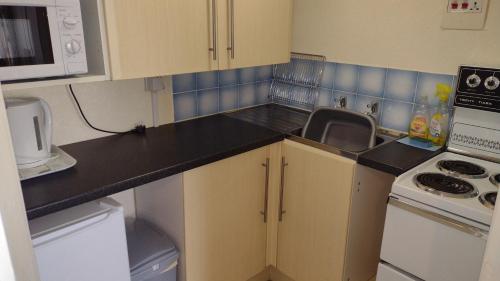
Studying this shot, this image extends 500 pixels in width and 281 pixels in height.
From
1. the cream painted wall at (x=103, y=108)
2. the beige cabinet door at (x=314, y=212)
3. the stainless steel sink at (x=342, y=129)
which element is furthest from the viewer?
the stainless steel sink at (x=342, y=129)

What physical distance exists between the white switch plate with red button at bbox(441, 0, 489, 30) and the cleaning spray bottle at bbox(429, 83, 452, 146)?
270mm

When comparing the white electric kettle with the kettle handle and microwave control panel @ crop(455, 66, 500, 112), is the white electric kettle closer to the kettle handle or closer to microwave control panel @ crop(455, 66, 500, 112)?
the kettle handle

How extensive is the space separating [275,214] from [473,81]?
3.64 feet

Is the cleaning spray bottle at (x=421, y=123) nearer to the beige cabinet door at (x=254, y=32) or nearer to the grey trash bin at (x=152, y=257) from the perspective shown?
the beige cabinet door at (x=254, y=32)

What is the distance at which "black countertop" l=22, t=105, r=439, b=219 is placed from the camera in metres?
1.30

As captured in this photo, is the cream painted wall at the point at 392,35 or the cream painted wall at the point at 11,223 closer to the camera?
the cream painted wall at the point at 11,223

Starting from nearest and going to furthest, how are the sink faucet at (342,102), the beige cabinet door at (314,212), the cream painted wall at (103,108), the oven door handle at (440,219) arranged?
1. the oven door handle at (440,219)
2. the cream painted wall at (103,108)
3. the beige cabinet door at (314,212)
4. the sink faucet at (342,102)

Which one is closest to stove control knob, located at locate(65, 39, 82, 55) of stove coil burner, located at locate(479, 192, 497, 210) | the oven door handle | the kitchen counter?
the kitchen counter

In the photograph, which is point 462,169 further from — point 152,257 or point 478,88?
point 152,257

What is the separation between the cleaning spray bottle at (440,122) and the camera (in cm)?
180

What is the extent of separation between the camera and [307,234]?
193 cm

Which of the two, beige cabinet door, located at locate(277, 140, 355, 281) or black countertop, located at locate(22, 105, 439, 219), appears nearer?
black countertop, located at locate(22, 105, 439, 219)

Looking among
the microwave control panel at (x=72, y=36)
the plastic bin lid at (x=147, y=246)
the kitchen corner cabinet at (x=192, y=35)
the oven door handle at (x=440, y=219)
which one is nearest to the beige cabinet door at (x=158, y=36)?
the kitchen corner cabinet at (x=192, y=35)

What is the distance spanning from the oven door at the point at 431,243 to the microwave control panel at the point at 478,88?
23.2 inches
